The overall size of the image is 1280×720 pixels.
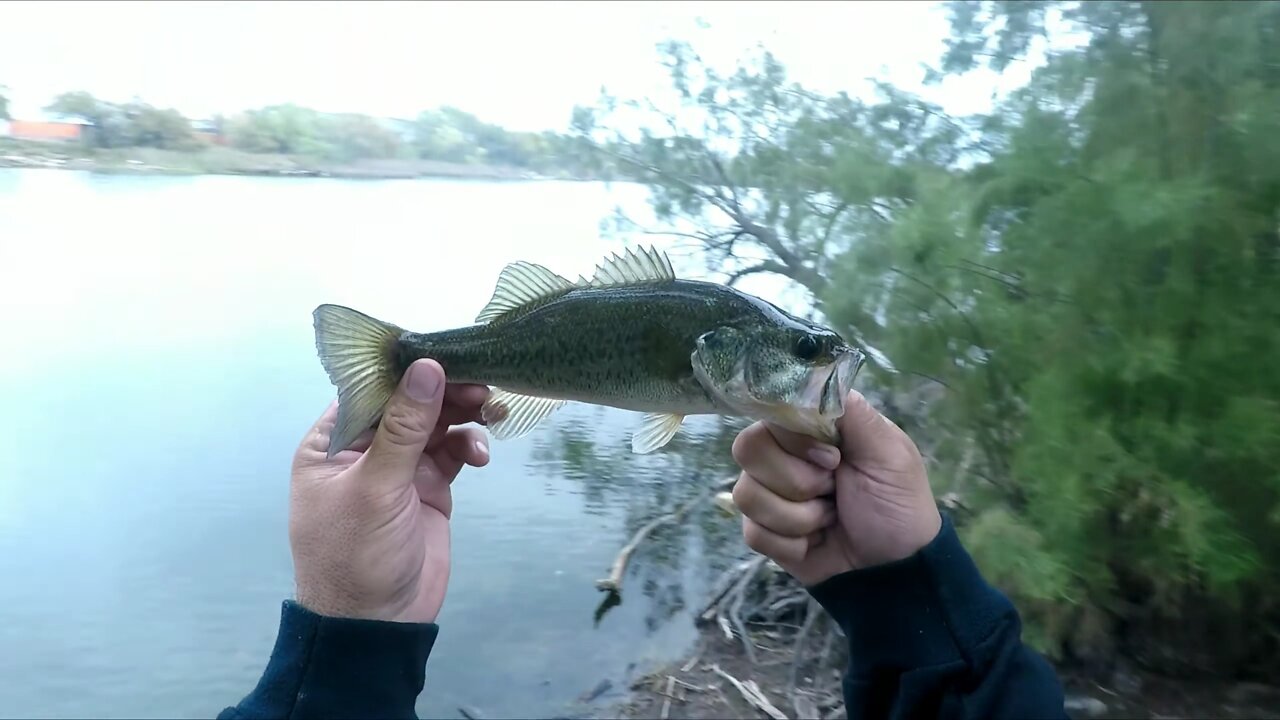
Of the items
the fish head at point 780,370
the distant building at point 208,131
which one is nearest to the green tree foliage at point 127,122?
the distant building at point 208,131

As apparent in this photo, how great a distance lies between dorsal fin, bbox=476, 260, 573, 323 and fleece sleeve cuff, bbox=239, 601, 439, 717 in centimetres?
37

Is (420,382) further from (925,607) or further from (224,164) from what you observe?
(224,164)

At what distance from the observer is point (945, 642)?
979 millimetres

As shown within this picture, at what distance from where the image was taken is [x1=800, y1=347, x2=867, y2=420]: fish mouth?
2.53 ft

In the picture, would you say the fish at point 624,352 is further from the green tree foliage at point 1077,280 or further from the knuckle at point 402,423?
the green tree foliage at point 1077,280

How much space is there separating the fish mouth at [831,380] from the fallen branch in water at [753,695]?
1.14 m

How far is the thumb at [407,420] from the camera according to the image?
87 centimetres

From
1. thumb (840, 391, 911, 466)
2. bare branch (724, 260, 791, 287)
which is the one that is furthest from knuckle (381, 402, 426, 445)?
bare branch (724, 260, 791, 287)

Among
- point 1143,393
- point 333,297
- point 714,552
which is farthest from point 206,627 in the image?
point 1143,393

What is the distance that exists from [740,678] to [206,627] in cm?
109

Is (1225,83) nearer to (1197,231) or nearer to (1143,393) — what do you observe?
(1197,231)

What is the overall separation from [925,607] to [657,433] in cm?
40

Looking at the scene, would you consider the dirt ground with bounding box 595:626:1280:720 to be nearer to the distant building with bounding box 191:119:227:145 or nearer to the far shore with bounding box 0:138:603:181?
the far shore with bounding box 0:138:603:181

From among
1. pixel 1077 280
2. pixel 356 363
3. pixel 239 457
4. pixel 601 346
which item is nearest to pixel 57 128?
pixel 239 457
